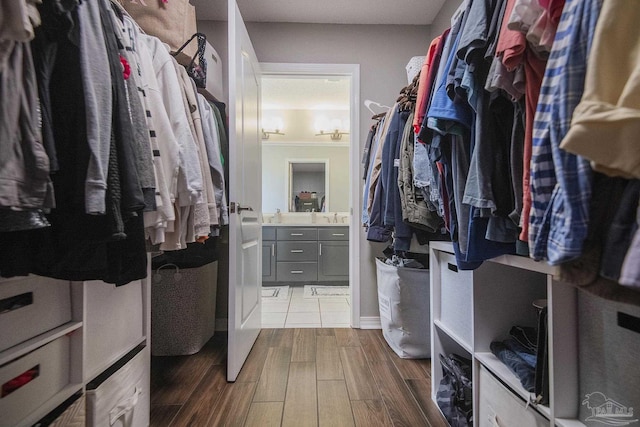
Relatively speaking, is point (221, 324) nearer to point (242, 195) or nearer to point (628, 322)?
point (242, 195)

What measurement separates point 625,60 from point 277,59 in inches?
91.1

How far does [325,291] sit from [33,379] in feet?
9.73

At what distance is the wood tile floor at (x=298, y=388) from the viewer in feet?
4.12

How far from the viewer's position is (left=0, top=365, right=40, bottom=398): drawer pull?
657 mm

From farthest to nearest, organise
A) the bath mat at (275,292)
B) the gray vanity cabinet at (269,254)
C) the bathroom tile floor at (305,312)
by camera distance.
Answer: the gray vanity cabinet at (269,254) → the bath mat at (275,292) → the bathroom tile floor at (305,312)

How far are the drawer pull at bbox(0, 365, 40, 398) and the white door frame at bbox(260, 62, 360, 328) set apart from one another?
6.08 feet

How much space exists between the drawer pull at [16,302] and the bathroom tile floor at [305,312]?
1.81m

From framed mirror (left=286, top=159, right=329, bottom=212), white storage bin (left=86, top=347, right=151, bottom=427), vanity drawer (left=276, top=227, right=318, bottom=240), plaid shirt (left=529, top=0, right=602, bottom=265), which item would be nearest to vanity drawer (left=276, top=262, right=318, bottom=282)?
vanity drawer (left=276, top=227, right=318, bottom=240)

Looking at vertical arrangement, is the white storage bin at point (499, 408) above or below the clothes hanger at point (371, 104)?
below

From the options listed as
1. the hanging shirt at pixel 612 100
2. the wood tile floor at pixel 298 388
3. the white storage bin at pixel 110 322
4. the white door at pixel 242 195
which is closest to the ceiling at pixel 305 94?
the white door at pixel 242 195

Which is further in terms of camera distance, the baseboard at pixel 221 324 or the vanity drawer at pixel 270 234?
the vanity drawer at pixel 270 234

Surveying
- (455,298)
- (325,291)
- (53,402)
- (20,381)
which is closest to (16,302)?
(20,381)

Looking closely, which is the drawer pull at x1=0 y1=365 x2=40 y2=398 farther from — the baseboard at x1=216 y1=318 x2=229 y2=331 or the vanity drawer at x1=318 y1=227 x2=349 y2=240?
the vanity drawer at x1=318 y1=227 x2=349 y2=240

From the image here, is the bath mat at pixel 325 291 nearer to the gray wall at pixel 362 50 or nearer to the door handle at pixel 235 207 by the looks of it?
the gray wall at pixel 362 50
